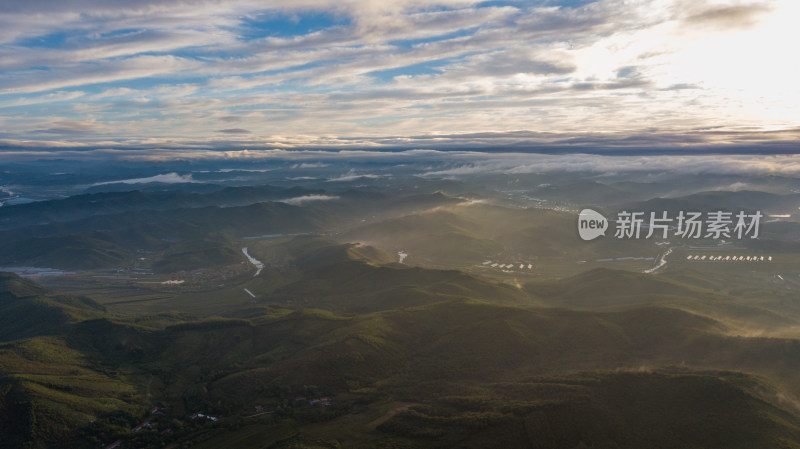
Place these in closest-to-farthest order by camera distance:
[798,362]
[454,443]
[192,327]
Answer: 1. [454,443]
2. [798,362]
3. [192,327]

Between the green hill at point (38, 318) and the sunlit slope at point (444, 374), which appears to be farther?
the green hill at point (38, 318)

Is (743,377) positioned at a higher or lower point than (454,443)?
higher

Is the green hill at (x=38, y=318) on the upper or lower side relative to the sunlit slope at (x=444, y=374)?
lower

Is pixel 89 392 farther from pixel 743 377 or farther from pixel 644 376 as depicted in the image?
pixel 743 377

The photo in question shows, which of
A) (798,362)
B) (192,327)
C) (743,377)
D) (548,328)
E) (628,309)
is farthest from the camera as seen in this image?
(192,327)

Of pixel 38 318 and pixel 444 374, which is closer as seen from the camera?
pixel 444 374

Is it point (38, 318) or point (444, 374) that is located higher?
point (444, 374)

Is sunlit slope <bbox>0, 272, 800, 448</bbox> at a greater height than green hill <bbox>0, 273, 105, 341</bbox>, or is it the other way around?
sunlit slope <bbox>0, 272, 800, 448</bbox>

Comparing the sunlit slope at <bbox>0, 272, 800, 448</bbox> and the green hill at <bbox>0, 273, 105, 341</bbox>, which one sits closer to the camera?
the sunlit slope at <bbox>0, 272, 800, 448</bbox>

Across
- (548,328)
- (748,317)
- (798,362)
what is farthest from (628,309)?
(748,317)

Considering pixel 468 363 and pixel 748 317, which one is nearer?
pixel 468 363
